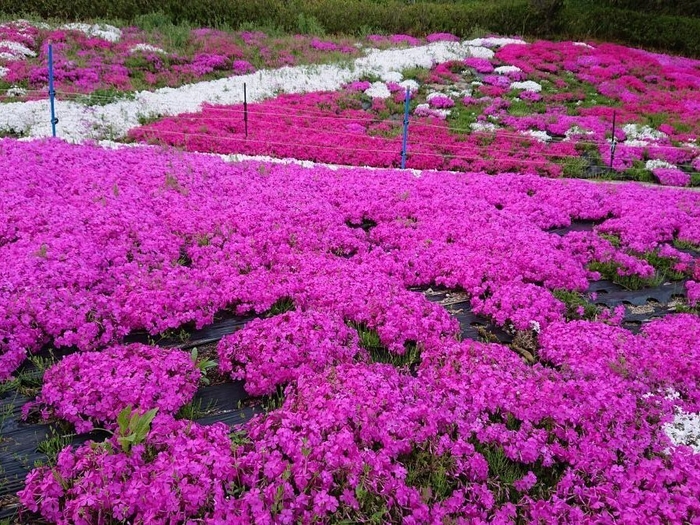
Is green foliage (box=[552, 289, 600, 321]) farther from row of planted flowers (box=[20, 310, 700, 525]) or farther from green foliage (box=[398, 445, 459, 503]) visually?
green foliage (box=[398, 445, 459, 503])

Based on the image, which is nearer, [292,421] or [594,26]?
[292,421]

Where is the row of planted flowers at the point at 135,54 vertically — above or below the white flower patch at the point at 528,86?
above

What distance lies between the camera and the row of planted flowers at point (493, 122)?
57.8 feet

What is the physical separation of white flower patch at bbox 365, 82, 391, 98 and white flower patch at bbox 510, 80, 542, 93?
6484 millimetres

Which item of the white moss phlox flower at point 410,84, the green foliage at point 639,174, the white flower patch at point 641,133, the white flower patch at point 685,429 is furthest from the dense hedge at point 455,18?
the white flower patch at point 685,429

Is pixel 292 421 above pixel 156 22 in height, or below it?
below

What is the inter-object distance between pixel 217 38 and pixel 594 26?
25.4 metres

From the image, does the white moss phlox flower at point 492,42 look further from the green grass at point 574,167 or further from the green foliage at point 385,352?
the green foliage at point 385,352

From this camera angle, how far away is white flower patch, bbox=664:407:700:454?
604 cm

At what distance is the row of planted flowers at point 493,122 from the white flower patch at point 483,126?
56 mm

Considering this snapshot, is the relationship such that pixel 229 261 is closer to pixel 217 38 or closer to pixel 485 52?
pixel 217 38

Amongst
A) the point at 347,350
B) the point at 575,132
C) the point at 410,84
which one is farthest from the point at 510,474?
the point at 410,84

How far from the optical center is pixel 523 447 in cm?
579

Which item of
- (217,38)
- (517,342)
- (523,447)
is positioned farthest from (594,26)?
(523,447)
